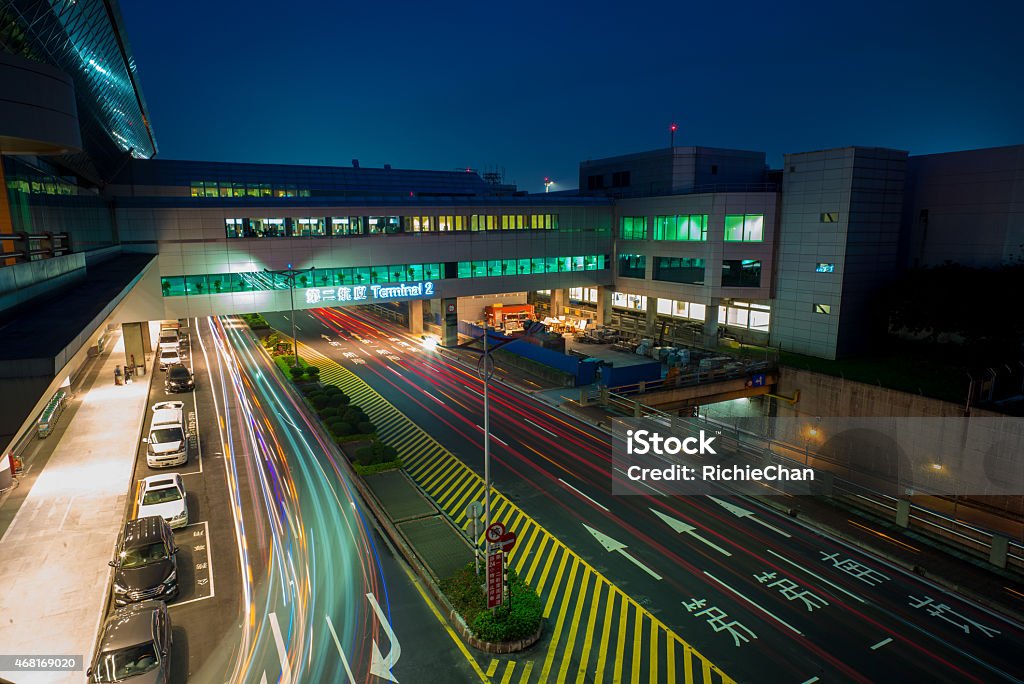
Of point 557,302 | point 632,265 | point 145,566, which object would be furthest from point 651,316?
point 145,566

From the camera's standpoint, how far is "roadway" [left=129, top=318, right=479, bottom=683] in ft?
47.0

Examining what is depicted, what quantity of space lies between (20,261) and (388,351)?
120 ft

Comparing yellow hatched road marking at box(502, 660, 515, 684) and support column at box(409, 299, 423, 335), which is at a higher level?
support column at box(409, 299, 423, 335)

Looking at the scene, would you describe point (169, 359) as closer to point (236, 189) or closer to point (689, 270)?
point (236, 189)

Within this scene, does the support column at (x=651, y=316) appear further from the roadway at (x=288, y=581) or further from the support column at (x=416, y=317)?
the roadway at (x=288, y=581)

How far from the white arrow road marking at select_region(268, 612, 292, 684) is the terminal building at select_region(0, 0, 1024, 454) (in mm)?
11415

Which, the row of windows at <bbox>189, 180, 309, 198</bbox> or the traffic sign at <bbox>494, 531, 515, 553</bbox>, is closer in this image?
the traffic sign at <bbox>494, 531, 515, 553</bbox>

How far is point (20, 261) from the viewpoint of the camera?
14.9 m

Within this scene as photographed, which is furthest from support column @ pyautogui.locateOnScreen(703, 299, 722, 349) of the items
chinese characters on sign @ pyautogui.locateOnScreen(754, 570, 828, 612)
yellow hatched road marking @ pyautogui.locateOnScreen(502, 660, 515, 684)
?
yellow hatched road marking @ pyautogui.locateOnScreen(502, 660, 515, 684)

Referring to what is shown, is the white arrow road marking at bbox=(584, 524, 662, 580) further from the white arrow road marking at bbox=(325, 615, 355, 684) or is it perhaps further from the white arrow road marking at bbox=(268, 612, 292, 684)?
the white arrow road marking at bbox=(268, 612, 292, 684)

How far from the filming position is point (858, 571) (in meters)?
18.1

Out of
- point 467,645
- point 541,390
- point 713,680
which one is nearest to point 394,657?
point 467,645

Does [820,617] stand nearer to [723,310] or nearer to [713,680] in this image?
[713,680]

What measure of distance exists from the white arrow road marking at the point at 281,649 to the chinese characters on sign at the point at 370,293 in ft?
113
